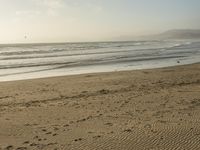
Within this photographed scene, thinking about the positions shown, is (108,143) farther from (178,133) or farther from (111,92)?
(111,92)

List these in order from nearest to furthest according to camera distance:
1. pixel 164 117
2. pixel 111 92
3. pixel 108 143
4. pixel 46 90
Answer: pixel 108 143, pixel 164 117, pixel 111 92, pixel 46 90

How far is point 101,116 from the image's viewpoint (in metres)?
11.2

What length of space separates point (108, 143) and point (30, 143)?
1903 mm

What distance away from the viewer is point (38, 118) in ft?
36.6

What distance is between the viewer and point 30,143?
852 centimetres

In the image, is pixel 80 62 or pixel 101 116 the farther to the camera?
pixel 80 62

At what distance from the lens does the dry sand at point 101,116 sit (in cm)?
851

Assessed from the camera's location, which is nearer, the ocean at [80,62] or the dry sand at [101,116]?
the dry sand at [101,116]

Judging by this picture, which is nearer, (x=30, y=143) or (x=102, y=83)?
(x=30, y=143)

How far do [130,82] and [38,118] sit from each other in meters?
9.04

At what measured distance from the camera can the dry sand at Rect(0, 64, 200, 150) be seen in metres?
8.51

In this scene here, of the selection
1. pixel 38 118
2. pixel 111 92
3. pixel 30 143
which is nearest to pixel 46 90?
pixel 111 92

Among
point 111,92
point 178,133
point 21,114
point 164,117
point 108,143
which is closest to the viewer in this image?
point 108,143

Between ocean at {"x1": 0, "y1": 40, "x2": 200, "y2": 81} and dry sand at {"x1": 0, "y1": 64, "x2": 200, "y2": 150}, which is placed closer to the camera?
dry sand at {"x1": 0, "y1": 64, "x2": 200, "y2": 150}
